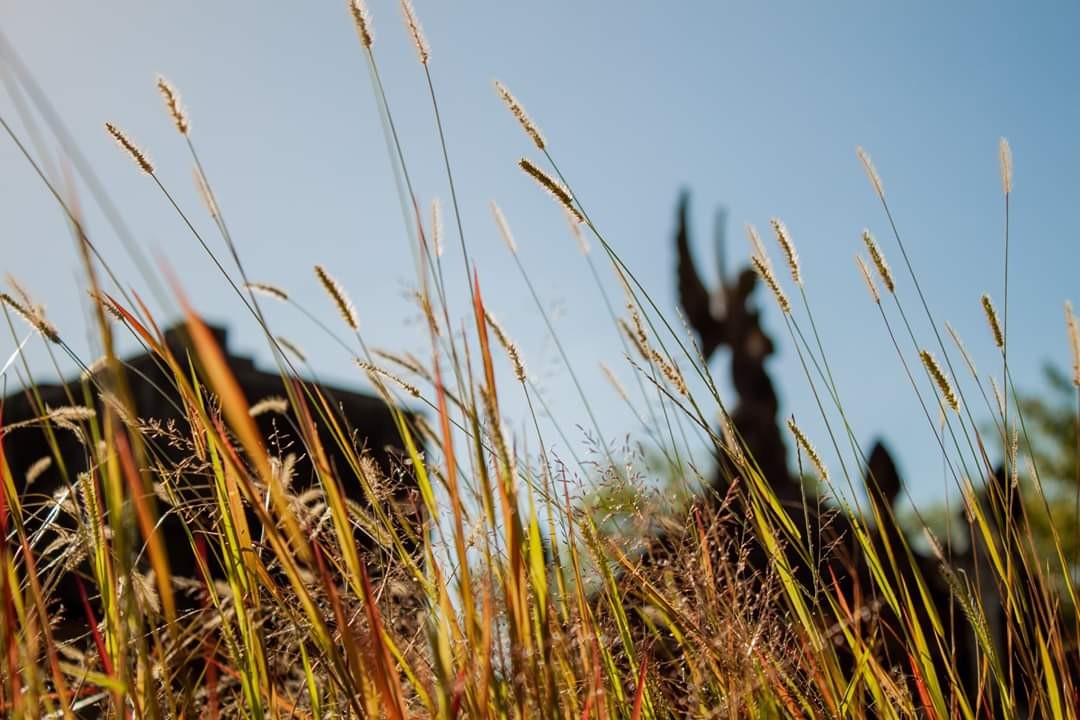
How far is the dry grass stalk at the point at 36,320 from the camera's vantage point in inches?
47.5

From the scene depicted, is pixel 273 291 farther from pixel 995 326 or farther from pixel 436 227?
pixel 995 326

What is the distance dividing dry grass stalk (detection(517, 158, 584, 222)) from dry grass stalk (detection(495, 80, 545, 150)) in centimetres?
Answer: 10

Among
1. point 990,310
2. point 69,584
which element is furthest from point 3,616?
point 69,584

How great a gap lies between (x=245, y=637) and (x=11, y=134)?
64 centimetres

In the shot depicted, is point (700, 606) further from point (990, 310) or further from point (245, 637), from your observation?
point (990, 310)

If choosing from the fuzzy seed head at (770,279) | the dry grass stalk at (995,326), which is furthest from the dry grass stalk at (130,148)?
the dry grass stalk at (995,326)

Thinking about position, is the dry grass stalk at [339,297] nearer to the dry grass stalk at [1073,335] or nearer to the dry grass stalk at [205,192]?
the dry grass stalk at [205,192]

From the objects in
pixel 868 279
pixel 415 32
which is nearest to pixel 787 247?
pixel 868 279

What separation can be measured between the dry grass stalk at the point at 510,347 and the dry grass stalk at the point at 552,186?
0.72 feet

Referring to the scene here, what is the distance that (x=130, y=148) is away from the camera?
1282mm

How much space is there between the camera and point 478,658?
972 millimetres

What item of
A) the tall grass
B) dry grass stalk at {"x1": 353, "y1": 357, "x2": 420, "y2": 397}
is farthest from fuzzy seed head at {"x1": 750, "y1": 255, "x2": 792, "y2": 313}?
dry grass stalk at {"x1": 353, "y1": 357, "x2": 420, "y2": 397}

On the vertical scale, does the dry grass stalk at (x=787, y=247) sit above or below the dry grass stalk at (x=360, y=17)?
below

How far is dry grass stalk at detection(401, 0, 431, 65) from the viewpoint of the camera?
4.54 ft
